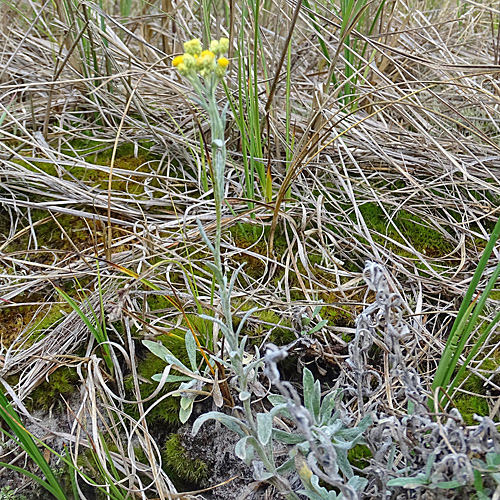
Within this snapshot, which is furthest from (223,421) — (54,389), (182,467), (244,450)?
(54,389)

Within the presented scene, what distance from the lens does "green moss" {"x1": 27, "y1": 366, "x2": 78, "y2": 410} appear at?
1391 millimetres

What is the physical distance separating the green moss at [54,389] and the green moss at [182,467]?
0.33 metres

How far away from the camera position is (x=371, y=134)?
1.96 meters

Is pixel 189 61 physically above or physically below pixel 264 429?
above

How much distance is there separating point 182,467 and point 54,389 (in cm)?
43

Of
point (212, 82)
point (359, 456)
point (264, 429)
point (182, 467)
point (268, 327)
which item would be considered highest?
point (212, 82)

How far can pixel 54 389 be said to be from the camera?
139 cm

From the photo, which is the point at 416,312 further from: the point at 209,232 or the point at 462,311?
→ the point at 209,232

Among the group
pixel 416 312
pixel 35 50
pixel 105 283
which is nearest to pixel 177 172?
pixel 105 283

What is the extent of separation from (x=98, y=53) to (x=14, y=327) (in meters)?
1.39

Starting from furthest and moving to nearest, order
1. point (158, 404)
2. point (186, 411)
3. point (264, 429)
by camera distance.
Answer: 1. point (158, 404)
2. point (186, 411)
3. point (264, 429)

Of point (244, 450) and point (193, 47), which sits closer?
point (193, 47)

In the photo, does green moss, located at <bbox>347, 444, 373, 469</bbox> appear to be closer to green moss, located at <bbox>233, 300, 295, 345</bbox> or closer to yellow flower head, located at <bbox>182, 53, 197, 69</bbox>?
green moss, located at <bbox>233, 300, 295, 345</bbox>

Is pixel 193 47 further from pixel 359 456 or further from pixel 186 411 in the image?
pixel 359 456
